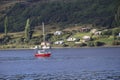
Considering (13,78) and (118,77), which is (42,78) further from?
(118,77)

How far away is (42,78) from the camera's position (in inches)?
4934

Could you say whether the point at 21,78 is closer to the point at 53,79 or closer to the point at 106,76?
the point at 53,79

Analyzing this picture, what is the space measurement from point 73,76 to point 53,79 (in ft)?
22.7

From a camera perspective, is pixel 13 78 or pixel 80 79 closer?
pixel 80 79

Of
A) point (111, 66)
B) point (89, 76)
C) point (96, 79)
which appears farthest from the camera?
point (111, 66)

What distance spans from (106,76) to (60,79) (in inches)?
481

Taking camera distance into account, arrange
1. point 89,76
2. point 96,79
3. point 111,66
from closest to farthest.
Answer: point 96,79
point 89,76
point 111,66

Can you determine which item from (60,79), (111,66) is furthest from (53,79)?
(111,66)

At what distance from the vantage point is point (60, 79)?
121 m

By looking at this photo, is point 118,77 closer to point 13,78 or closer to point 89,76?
point 89,76

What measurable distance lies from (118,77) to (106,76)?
5094mm

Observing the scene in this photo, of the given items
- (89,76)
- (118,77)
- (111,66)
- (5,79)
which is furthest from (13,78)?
(111,66)

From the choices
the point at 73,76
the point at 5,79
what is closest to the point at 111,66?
the point at 73,76

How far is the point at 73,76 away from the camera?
5005 inches
